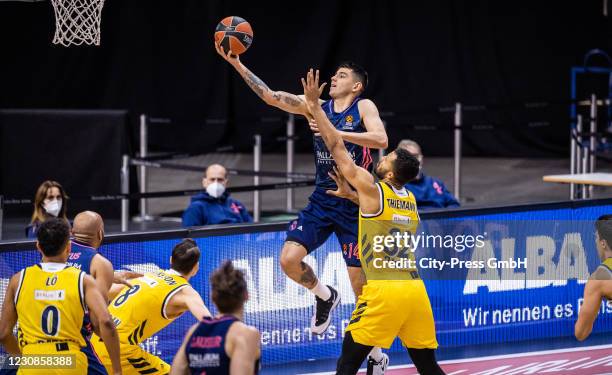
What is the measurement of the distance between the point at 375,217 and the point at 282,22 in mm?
13748

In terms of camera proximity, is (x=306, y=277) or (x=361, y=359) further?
(x=306, y=277)

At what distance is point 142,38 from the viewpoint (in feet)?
64.0

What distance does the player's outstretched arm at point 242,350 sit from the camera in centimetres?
473

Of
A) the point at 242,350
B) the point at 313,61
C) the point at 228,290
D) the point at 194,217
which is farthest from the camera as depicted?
the point at 313,61

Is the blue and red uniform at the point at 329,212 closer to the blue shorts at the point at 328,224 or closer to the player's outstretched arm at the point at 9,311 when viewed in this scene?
the blue shorts at the point at 328,224

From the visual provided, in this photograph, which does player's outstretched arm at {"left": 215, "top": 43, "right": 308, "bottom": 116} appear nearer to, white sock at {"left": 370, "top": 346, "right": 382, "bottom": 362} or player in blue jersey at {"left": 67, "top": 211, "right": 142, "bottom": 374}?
player in blue jersey at {"left": 67, "top": 211, "right": 142, "bottom": 374}

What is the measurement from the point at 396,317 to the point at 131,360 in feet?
5.57

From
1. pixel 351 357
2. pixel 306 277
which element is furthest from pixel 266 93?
pixel 351 357

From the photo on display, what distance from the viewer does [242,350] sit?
4.74m

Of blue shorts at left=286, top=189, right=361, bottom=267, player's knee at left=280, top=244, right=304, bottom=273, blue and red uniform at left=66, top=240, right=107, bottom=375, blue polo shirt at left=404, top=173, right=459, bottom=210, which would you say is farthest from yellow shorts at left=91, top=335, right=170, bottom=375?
blue polo shirt at left=404, top=173, right=459, bottom=210

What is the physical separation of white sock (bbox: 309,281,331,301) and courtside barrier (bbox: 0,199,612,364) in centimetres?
67

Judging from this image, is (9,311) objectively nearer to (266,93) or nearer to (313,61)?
(266,93)

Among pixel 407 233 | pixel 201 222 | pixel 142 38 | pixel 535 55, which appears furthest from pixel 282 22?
pixel 407 233

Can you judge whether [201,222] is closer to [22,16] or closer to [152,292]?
[152,292]
